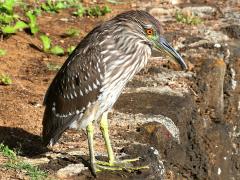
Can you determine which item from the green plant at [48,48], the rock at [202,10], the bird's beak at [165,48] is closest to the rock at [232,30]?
the rock at [202,10]

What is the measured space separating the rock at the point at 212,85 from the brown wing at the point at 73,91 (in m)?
2.24

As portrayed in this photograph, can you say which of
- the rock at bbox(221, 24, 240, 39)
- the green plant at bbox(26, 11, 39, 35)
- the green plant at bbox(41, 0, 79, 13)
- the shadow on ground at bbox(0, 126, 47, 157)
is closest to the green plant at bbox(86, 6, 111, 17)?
the green plant at bbox(41, 0, 79, 13)

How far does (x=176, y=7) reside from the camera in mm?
10984

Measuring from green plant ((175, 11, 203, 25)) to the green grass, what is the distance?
14.9ft

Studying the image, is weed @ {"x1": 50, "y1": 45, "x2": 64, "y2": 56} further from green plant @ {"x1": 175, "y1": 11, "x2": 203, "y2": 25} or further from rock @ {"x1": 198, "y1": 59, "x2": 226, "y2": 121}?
green plant @ {"x1": 175, "y1": 11, "x2": 203, "y2": 25}

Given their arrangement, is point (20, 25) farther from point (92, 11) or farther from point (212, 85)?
point (212, 85)

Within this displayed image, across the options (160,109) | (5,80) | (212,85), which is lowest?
(212,85)

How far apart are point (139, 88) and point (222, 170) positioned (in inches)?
55.7

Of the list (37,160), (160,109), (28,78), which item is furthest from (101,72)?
(28,78)

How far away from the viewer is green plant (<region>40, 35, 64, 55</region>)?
29.6ft

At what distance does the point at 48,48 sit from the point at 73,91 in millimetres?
2928

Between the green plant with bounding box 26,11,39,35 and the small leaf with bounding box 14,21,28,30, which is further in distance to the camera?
the green plant with bounding box 26,11,39,35

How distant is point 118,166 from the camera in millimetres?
6039

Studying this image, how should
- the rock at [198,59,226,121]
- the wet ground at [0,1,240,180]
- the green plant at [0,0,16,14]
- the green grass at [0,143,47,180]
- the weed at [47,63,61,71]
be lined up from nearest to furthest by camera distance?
→ the green grass at [0,143,47,180], the wet ground at [0,1,240,180], the rock at [198,59,226,121], the weed at [47,63,61,71], the green plant at [0,0,16,14]
